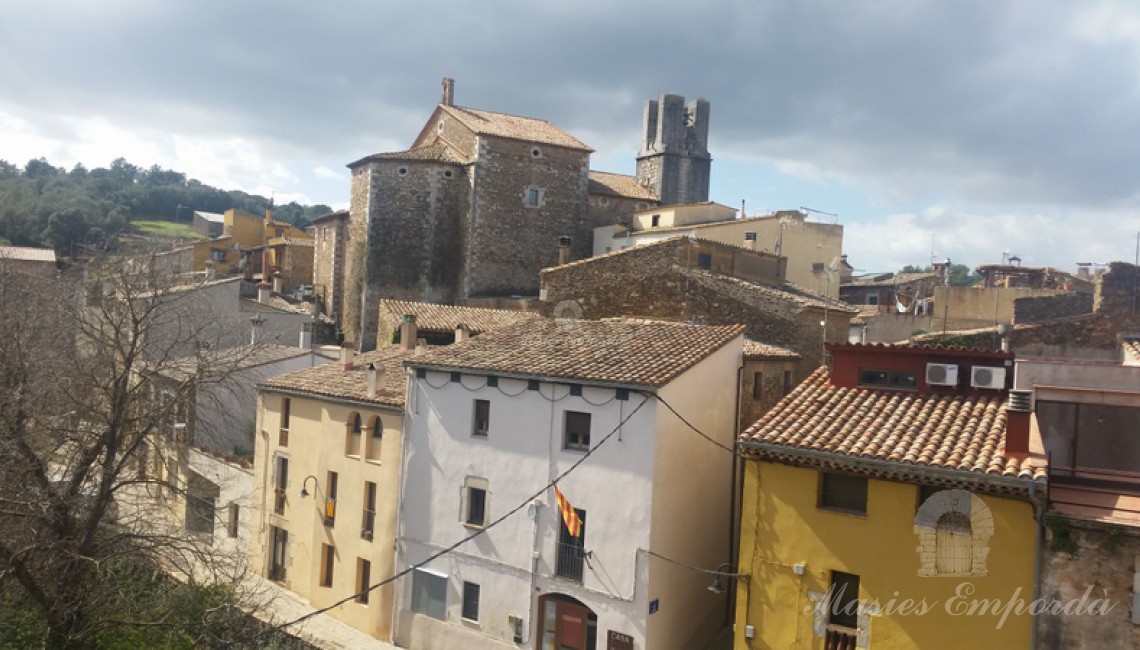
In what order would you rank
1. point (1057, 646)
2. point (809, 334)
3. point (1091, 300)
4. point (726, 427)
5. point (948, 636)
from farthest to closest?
1. point (1091, 300)
2. point (809, 334)
3. point (726, 427)
4. point (948, 636)
5. point (1057, 646)

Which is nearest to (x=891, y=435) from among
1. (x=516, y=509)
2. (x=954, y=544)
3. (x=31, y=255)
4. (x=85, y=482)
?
(x=954, y=544)

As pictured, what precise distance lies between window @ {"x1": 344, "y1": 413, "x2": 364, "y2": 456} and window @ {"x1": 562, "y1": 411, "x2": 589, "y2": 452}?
23.8 ft

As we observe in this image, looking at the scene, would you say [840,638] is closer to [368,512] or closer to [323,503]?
[368,512]

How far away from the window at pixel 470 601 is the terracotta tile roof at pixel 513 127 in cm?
2808

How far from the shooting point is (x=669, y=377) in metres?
17.6

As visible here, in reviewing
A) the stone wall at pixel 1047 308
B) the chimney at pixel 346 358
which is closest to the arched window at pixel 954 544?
the chimney at pixel 346 358

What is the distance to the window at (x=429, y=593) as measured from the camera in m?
20.9

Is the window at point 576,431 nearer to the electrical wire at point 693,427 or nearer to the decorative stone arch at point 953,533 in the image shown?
the electrical wire at point 693,427

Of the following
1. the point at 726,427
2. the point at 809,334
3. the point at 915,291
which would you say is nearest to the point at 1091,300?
the point at 915,291

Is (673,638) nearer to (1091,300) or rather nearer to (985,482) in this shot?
(985,482)

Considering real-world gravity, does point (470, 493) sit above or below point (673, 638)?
above

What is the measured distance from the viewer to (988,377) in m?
15.7

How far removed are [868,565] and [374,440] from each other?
44.0ft

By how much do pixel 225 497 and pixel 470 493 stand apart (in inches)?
497
